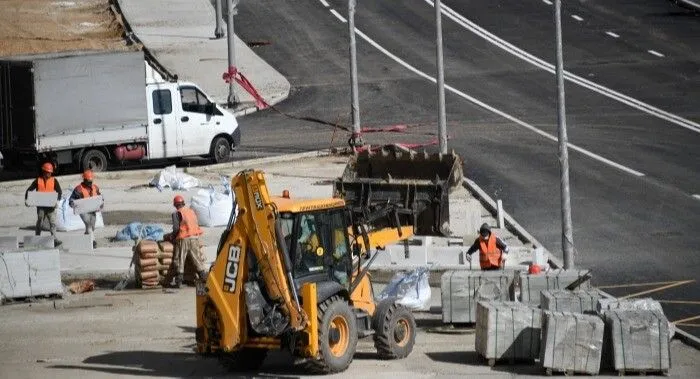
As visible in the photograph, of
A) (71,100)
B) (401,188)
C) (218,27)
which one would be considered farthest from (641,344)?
(218,27)

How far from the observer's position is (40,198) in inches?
1286

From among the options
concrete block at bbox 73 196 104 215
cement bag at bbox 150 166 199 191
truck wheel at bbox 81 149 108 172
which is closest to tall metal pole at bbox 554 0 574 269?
concrete block at bbox 73 196 104 215

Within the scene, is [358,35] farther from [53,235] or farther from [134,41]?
[53,235]

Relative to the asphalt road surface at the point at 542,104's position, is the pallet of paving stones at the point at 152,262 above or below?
below

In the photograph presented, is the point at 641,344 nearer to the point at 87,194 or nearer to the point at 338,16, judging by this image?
the point at 87,194

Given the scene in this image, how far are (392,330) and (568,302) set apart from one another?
295 centimetres

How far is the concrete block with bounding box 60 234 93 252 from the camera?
33.3 meters

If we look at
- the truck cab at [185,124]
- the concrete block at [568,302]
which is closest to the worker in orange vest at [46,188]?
the truck cab at [185,124]

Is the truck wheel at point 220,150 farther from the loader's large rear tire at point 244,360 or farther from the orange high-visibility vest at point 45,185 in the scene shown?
the loader's large rear tire at point 244,360

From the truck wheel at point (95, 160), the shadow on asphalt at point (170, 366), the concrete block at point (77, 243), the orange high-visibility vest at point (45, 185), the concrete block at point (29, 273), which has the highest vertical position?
the truck wheel at point (95, 160)

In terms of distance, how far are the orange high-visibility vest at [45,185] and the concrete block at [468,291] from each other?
10397 mm

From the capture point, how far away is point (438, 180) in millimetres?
26828

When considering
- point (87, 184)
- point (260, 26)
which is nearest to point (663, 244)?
point (87, 184)

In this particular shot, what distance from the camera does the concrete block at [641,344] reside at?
2252 centimetres
